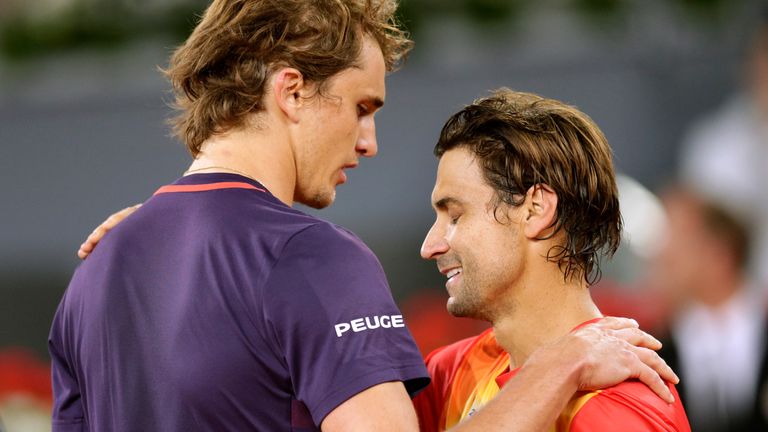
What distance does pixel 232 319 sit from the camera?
2199mm

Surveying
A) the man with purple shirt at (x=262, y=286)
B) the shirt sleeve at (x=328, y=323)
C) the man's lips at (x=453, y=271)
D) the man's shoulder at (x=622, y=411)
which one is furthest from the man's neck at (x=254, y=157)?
the man's shoulder at (x=622, y=411)

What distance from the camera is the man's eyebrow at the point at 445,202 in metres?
2.93

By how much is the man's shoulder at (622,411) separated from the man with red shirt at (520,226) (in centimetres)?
36

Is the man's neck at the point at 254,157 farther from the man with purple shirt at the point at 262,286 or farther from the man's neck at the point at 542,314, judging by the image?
the man's neck at the point at 542,314

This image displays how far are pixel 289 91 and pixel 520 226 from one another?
77 cm

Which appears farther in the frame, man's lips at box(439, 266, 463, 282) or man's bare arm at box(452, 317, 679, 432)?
man's lips at box(439, 266, 463, 282)

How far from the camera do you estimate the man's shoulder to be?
240 cm

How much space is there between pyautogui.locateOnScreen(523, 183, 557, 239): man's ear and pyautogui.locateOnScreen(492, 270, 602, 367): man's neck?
121mm

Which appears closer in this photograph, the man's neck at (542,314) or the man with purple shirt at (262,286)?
the man with purple shirt at (262,286)

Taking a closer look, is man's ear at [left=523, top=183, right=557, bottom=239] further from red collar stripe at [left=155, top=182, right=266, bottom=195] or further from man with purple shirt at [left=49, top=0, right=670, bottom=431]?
red collar stripe at [left=155, top=182, right=266, bottom=195]

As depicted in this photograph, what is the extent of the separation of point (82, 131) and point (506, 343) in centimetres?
443

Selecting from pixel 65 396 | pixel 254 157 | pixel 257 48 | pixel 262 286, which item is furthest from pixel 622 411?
pixel 65 396

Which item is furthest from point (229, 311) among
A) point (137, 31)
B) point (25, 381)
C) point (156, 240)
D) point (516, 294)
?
point (137, 31)

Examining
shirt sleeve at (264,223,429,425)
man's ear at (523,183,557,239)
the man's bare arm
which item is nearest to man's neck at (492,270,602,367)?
man's ear at (523,183,557,239)
